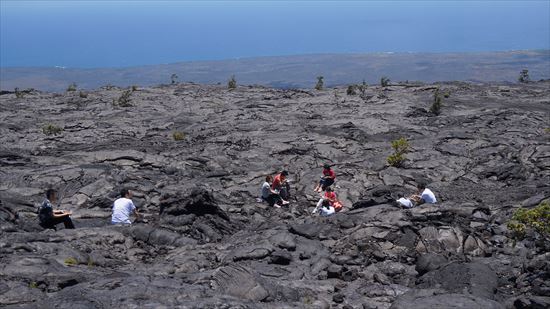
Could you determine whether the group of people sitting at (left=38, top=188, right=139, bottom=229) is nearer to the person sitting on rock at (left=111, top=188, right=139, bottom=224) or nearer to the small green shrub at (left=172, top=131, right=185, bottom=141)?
the person sitting on rock at (left=111, top=188, right=139, bottom=224)

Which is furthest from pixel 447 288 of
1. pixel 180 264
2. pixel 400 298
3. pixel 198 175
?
pixel 198 175

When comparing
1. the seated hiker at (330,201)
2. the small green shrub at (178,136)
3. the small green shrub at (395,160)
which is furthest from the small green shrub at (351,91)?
the seated hiker at (330,201)

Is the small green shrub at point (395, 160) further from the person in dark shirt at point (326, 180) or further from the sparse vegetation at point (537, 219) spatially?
the sparse vegetation at point (537, 219)

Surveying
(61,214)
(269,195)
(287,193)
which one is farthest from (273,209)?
(61,214)

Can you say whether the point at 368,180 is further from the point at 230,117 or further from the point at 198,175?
the point at 230,117

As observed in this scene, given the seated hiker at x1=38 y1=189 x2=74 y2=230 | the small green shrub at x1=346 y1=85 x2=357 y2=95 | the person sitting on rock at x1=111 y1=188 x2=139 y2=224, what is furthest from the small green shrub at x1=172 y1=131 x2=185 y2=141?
the small green shrub at x1=346 y1=85 x2=357 y2=95

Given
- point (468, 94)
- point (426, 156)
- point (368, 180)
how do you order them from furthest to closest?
point (468, 94) → point (426, 156) → point (368, 180)

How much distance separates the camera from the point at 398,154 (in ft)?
84.9

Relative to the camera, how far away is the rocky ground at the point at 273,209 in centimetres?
1128

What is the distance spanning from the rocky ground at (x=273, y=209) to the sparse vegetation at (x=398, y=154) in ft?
1.26

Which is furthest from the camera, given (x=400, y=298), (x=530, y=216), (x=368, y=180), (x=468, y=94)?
(x=468, y=94)

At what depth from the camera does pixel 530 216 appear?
508 inches

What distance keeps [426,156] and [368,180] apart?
16.0 feet

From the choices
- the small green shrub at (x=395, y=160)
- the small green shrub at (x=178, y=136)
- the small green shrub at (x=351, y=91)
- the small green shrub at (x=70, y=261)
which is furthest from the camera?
the small green shrub at (x=351, y=91)
